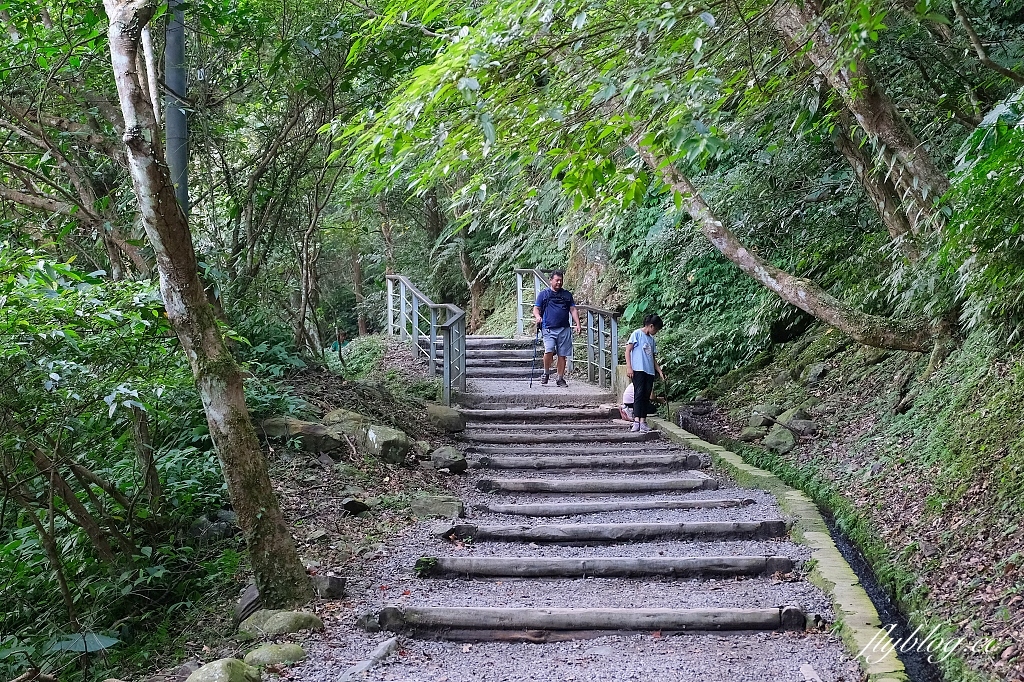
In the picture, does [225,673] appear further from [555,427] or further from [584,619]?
[555,427]

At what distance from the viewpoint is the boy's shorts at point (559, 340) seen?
11.3m

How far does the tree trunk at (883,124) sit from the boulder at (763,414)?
3107 mm

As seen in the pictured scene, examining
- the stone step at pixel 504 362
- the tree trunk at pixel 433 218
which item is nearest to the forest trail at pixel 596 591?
the stone step at pixel 504 362

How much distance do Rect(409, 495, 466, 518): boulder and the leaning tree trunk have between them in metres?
1.80

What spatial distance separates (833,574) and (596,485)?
9.02ft

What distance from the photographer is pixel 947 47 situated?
708cm

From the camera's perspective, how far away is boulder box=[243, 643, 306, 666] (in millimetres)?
3996

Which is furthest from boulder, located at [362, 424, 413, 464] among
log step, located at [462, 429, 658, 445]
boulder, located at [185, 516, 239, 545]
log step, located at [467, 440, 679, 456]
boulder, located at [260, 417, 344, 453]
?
log step, located at [462, 429, 658, 445]

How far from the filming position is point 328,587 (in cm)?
477

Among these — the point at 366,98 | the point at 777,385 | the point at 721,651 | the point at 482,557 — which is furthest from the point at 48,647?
the point at 777,385

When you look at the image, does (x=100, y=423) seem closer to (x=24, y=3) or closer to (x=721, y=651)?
(x=24, y=3)

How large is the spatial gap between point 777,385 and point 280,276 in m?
6.30

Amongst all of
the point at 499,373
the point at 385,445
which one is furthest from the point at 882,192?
the point at 499,373

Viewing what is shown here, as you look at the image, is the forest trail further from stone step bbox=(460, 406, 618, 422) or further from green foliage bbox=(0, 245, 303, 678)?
stone step bbox=(460, 406, 618, 422)
